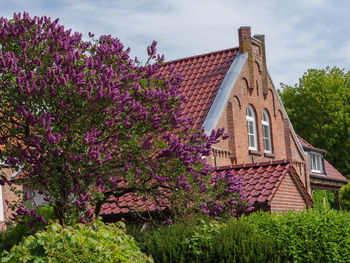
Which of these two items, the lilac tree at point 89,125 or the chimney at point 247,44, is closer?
the lilac tree at point 89,125

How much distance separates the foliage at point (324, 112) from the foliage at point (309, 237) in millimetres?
40623

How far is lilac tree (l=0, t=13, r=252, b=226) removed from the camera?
9859mm

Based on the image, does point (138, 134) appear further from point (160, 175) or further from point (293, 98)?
point (293, 98)

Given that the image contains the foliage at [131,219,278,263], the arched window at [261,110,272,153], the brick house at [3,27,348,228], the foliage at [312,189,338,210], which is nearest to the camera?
the foliage at [131,219,278,263]

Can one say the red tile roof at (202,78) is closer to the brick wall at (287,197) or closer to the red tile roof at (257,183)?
the red tile roof at (257,183)

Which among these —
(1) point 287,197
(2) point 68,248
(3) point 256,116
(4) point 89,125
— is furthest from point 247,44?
(2) point 68,248

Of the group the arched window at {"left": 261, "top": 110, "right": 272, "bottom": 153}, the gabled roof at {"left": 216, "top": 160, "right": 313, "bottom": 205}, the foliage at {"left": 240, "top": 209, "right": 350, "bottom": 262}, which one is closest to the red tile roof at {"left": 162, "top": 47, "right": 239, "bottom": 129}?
the arched window at {"left": 261, "top": 110, "right": 272, "bottom": 153}

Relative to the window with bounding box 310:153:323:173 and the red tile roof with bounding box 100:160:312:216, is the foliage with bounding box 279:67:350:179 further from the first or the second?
the red tile roof with bounding box 100:160:312:216

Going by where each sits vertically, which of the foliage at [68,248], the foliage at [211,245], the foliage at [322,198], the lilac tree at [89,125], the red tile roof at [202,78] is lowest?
the foliage at [322,198]

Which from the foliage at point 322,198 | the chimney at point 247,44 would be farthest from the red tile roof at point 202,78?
the foliage at point 322,198

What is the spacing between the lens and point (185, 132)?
451 inches

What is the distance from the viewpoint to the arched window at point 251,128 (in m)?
21.5

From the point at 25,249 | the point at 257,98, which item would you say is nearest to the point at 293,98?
the point at 257,98

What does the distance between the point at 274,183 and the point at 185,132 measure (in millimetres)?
3855
